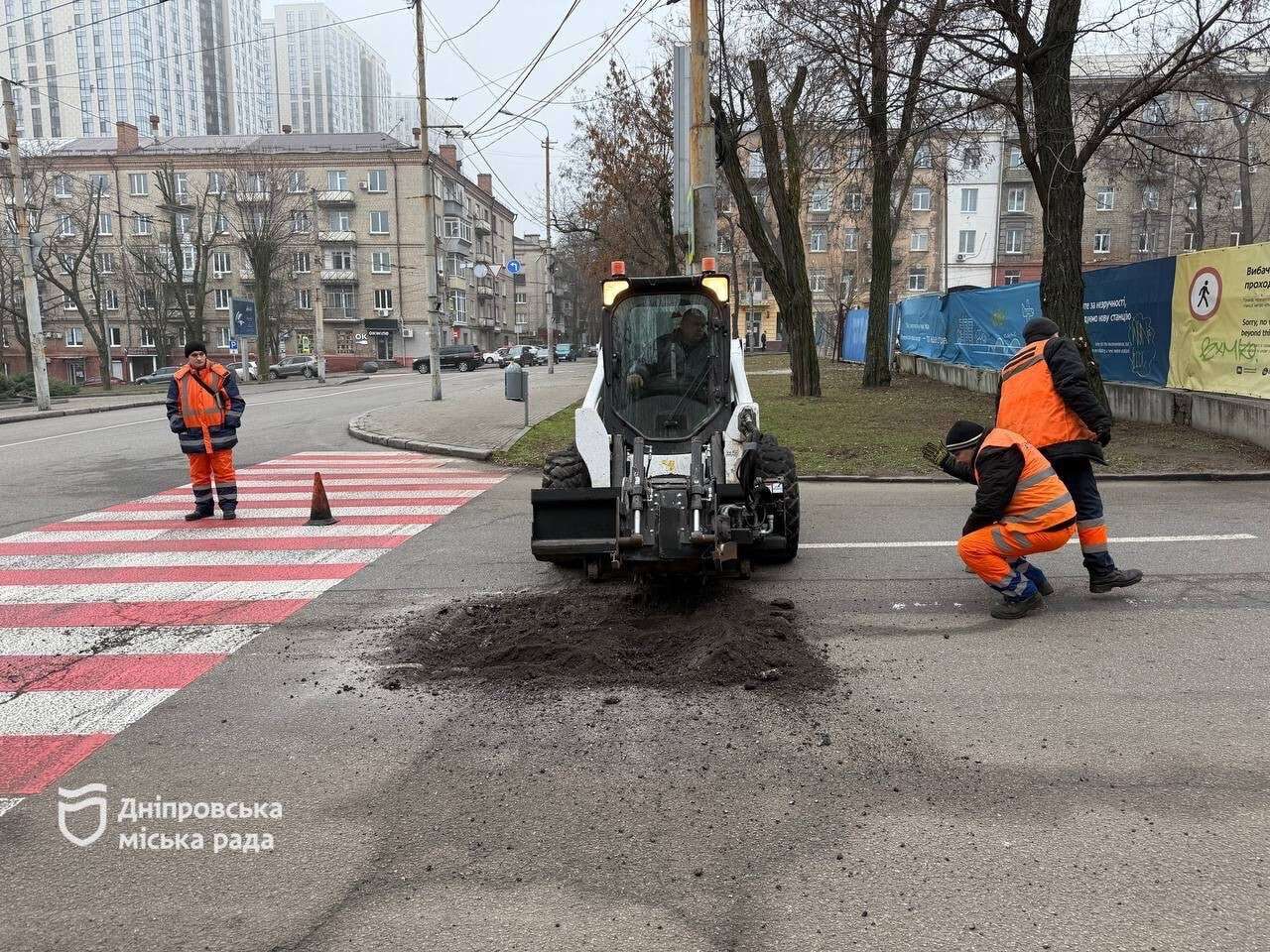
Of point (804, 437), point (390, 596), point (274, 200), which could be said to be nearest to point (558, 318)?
point (274, 200)

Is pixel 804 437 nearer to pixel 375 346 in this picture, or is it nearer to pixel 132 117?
pixel 375 346

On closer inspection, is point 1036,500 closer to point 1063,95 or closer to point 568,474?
point 568,474

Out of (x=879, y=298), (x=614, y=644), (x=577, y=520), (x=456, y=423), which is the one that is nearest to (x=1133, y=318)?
(x=879, y=298)

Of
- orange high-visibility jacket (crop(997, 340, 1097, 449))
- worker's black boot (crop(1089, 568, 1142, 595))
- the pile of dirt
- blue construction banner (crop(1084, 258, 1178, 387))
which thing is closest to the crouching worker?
orange high-visibility jacket (crop(997, 340, 1097, 449))

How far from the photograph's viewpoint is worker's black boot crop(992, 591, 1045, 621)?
18.5 feet

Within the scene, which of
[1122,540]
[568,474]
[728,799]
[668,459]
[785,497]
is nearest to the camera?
[728,799]

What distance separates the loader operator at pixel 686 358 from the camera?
6.93 m

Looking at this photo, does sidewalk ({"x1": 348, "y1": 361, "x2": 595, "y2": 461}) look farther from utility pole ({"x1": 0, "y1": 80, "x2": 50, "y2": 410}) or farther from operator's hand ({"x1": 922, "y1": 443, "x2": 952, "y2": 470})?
utility pole ({"x1": 0, "y1": 80, "x2": 50, "y2": 410})

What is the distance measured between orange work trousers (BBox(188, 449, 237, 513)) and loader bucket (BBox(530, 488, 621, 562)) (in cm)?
479

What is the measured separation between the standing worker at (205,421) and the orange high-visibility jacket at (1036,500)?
717 centimetres

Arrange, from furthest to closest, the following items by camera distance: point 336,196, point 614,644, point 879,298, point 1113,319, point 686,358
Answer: point 336,196
point 879,298
point 1113,319
point 686,358
point 614,644

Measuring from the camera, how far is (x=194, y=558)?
7.64 m
